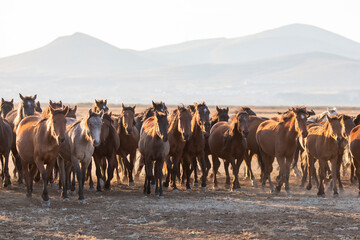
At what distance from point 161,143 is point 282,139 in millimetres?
3237

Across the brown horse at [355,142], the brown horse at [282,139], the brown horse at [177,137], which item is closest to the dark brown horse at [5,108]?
the brown horse at [177,137]

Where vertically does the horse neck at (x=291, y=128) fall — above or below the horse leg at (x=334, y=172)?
above

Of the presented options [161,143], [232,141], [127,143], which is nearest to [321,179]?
[232,141]

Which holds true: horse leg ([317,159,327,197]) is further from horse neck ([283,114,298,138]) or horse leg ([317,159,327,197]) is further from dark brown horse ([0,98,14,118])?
dark brown horse ([0,98,14,118])

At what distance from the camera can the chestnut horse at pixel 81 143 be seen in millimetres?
12789

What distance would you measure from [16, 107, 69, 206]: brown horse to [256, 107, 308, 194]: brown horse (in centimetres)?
565

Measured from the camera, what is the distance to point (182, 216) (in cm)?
1159

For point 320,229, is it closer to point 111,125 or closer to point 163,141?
point 163,141

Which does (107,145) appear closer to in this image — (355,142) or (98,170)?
(98,170)

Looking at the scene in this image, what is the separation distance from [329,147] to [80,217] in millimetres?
6496

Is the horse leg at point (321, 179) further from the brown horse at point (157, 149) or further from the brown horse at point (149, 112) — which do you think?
the brown horse at point (149, 112)

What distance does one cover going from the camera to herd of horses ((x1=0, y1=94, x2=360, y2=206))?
13.0 meters

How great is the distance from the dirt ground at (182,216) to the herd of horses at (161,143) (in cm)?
55

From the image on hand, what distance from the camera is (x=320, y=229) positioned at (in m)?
10.3
